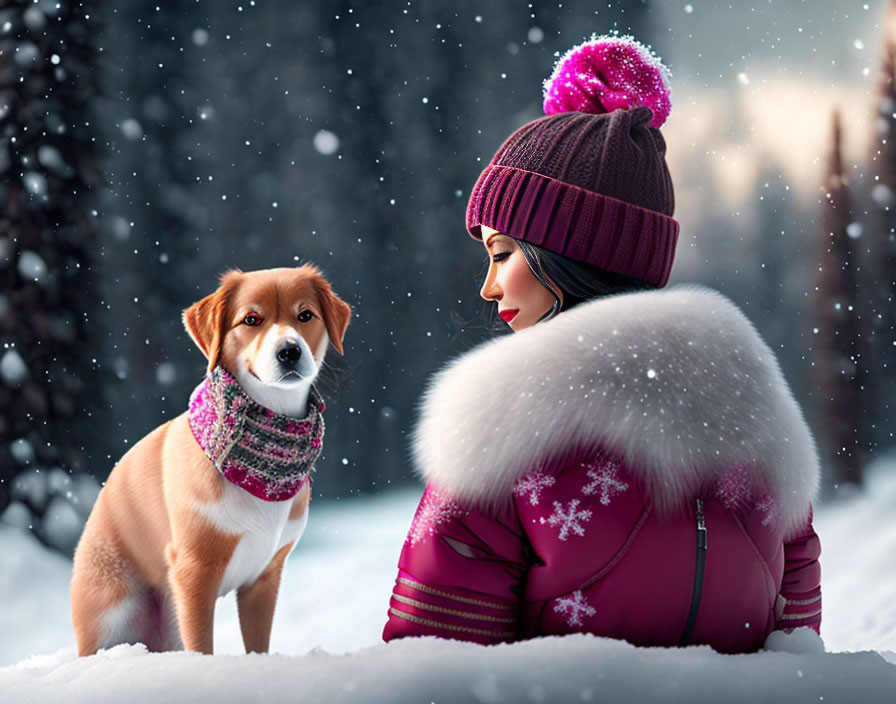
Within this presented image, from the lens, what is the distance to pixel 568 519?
792 millimetres

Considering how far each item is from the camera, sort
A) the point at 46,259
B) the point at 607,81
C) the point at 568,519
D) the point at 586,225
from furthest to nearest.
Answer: the point at 46,259 < the point at 607,81 < the point at 586,225 < the point at 568,519

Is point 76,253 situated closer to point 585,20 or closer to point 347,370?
point 347,370

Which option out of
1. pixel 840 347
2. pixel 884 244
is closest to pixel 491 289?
pixel 840 347

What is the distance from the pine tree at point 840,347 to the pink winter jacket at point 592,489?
2.14 m

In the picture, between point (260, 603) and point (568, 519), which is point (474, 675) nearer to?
point (568, 519)

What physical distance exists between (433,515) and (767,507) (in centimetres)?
36

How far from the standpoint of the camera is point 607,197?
40.3 inches

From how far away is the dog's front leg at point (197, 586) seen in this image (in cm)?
122

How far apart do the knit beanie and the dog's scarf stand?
1.39 ft

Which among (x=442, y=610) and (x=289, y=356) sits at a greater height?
(x=289, y=356)

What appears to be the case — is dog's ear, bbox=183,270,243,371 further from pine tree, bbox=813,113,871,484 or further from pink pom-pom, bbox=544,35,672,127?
pine tree, bbox=813,113,871,484

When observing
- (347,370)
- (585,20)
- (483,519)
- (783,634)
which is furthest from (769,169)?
(483,519)

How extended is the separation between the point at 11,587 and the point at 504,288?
6.01ft

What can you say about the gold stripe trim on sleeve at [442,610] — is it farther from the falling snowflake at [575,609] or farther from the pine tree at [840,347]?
the pine tree at [840,347]
